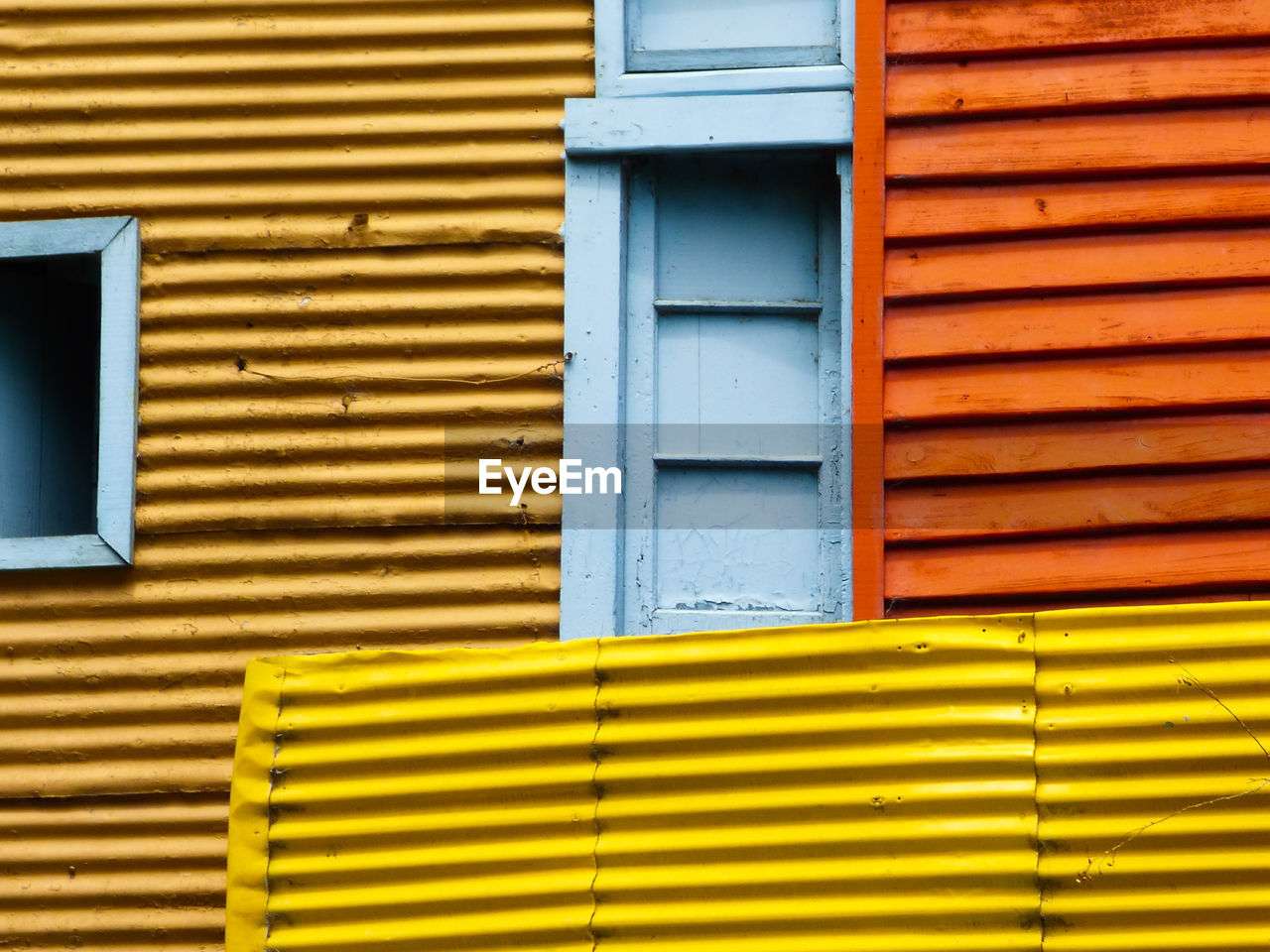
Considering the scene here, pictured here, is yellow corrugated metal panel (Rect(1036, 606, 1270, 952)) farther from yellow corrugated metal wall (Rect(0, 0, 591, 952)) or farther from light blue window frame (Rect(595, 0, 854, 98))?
light blue window frame (Rect(595, 0, 854, 98))

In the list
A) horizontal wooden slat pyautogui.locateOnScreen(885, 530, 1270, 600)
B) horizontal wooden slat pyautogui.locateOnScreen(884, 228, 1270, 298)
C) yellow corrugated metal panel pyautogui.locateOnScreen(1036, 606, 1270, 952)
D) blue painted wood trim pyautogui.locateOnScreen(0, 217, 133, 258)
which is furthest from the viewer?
blue painted wood trim pyautogui.locateOnScreen(0, 217, 133, 258)

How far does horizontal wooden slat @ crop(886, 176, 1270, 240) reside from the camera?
4105mm

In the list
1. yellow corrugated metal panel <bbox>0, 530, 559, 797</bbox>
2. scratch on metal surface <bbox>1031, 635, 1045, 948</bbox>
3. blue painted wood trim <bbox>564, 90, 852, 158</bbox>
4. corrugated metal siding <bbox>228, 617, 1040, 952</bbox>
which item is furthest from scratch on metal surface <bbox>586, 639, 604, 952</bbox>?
blue painted wood trim <bbox>564, 90, 852, 158</bbox>

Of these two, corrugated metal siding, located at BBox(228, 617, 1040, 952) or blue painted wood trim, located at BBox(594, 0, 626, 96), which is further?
blue painted wood trim, located at BBox(594, 0, 626, 96)

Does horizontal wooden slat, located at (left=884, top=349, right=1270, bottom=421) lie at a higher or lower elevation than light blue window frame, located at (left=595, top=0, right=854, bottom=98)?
lower

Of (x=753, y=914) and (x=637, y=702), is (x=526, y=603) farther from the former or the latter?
(x=753, y=914)

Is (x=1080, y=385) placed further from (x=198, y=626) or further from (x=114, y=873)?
(x=114, y=873)

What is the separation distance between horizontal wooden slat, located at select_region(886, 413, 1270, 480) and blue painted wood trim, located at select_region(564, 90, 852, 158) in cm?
108

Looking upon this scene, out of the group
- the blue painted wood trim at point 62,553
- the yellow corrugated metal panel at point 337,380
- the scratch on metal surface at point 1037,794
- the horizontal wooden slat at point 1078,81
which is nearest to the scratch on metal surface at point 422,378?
the yellow corrugated metal panel at point 337,380

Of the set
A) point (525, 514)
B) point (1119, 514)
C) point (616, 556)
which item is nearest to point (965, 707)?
point (1119, 514)

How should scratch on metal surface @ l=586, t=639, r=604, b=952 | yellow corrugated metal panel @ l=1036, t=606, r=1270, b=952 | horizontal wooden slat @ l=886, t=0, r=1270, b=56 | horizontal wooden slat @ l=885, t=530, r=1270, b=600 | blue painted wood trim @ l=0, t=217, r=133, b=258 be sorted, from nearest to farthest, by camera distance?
yellow corrugated metal panel @ l=1036, t=606, r=1270, b=952 < scratch on metal surface @ l=586, t=639, r=604, b=952 < horizontal wooden slat @ l=885, t=530, r=1270, b=600 < horizontal wooden slat @ l=886, t=0, r=1270, b=56 < blue painted wood trim @ l=0, t=217, r=133, b=258

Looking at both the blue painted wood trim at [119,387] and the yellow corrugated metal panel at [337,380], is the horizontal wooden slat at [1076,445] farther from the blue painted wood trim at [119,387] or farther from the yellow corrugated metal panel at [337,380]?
the blue painted wood trim at [119,387]

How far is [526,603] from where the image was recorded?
4.42 m

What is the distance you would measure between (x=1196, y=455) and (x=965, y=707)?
4.08 feet
